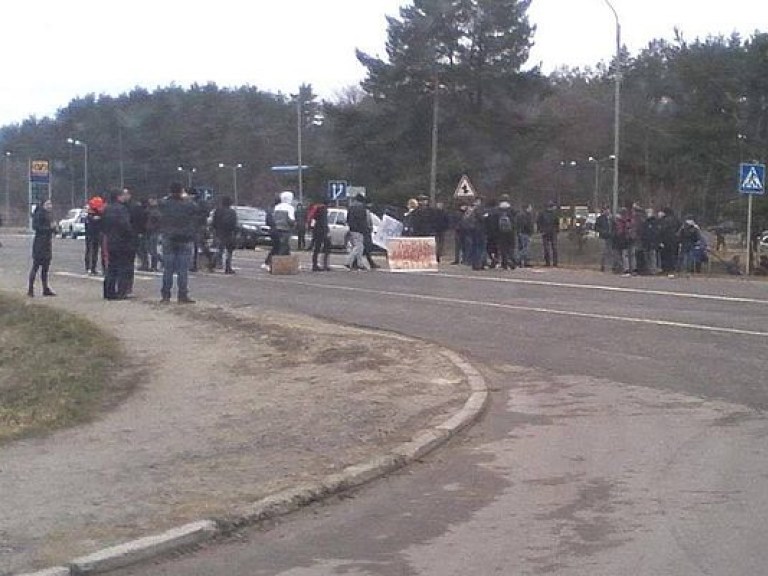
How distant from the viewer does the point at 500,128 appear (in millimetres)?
61719

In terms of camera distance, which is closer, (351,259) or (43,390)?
(43,390)

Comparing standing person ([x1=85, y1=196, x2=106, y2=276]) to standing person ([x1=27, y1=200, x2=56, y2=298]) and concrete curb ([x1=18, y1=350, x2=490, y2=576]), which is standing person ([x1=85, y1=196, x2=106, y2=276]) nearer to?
standing person ([x1=27, y1=200, x2=56, y2=298])

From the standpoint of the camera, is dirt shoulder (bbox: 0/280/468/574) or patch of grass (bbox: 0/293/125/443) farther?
patch of grass (bbox: 0/293/125/443)

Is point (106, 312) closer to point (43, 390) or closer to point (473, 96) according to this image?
point (43, 390)

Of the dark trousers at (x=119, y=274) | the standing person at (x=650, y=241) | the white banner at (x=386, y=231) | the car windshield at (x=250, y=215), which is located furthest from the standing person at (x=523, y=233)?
the car windshield at (x=250, y=215)

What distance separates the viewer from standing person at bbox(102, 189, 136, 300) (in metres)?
20.5

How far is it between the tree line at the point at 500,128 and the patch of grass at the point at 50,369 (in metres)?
27.5

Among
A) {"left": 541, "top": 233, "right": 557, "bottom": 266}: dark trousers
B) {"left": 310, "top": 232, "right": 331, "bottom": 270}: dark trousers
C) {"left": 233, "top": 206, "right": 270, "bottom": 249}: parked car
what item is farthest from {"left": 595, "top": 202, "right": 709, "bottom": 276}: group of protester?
{"left": 233, "top": 206, "right": 270, "bottom": 249}: parked car

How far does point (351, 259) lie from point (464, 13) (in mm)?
34908

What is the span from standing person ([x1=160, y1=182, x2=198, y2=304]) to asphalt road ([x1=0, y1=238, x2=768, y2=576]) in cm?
254

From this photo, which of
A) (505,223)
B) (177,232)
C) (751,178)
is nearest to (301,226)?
(505,223)

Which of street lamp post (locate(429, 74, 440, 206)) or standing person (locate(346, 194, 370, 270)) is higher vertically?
street lamp post (locate(429, 74, 440, 206))

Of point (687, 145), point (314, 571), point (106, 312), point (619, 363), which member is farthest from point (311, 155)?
point (314, 571)

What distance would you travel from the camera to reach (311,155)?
83625 millimetres
